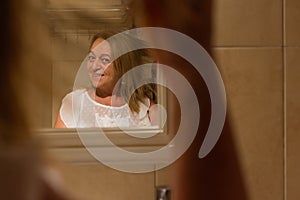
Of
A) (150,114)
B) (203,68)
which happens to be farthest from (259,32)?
(203,68)

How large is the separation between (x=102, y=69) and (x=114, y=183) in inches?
8.2

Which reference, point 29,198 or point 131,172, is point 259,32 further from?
point 29,198

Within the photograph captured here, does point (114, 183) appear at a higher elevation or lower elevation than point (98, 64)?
lower

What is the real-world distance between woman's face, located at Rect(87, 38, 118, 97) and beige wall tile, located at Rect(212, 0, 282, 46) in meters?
0.21

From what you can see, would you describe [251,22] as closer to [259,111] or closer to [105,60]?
[259,111]

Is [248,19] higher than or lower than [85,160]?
higher

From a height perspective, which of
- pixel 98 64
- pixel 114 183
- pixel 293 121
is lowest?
pixel 114 183

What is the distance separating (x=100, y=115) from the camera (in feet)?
3.02

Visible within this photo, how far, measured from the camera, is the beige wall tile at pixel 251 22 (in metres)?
0.95

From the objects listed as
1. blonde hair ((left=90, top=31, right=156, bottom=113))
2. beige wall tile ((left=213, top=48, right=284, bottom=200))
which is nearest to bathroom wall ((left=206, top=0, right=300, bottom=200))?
beige wall tile ((left=213, top=48, right=284, bottom=200))

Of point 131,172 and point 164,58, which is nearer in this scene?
point 164,58

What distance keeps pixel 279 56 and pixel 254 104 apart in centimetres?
10

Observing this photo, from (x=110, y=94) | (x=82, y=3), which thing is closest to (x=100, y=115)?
(x=110, y=94)

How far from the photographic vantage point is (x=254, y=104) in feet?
3.15
